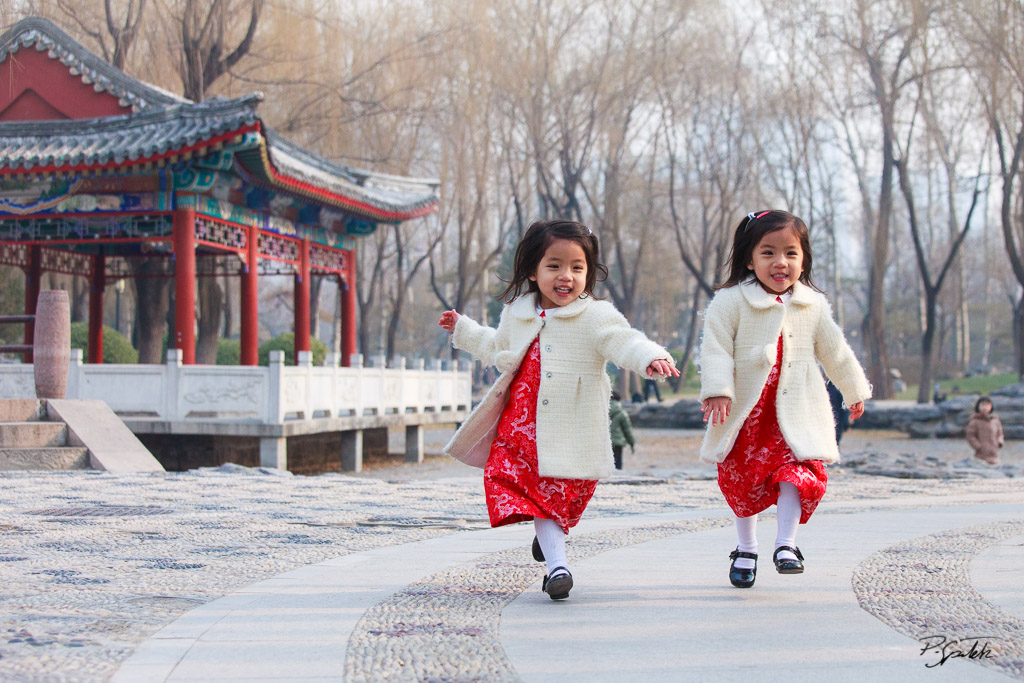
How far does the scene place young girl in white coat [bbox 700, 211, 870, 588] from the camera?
149 inches

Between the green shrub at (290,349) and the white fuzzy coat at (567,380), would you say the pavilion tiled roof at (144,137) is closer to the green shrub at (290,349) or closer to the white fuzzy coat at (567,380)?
the green shrub at (290,349)

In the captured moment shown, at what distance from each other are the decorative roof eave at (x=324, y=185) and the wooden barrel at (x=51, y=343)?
3.92 meters

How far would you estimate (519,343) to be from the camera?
4059mm

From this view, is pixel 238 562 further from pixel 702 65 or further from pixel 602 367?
pixel 702 65

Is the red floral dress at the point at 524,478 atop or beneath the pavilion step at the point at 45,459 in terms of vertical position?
atop

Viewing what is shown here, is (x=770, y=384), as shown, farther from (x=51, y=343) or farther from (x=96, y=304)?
(x=96, y=304)

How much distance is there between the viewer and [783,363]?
3.94 m

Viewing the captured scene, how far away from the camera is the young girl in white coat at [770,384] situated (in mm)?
3779

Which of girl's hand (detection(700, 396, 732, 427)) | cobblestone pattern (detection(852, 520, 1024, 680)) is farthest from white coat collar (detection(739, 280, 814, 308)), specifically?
cobblestone pattern (detection(852, 520, 1024, 680))

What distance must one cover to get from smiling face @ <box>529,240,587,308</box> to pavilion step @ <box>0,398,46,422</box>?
685cm

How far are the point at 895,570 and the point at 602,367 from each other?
1359 millimetres

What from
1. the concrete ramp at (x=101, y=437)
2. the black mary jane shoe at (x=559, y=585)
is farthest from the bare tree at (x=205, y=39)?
the black mary jane shoe at (x=559, y=585)

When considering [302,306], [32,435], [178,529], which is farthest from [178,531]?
[302,306]

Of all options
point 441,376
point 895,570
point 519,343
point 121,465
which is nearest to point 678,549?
point 895,570
